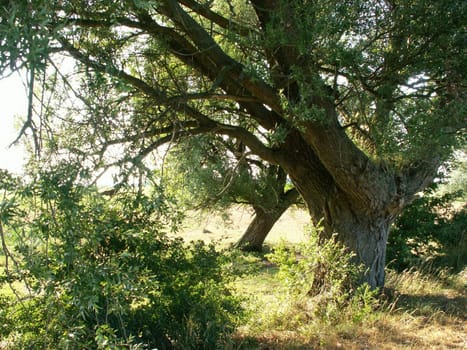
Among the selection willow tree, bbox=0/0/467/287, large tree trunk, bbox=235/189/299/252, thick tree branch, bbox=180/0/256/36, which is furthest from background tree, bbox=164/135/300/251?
thick tree branch, bbox=180/0/256/36

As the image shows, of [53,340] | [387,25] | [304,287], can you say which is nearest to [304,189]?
[304,287]

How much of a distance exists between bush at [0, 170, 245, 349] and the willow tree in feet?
2.54

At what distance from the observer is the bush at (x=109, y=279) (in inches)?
88.5

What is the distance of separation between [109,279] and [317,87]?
319 centimetres

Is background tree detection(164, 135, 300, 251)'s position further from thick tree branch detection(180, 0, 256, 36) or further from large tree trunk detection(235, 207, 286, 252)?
thick tree branch detection(180, 0, 256, 36)

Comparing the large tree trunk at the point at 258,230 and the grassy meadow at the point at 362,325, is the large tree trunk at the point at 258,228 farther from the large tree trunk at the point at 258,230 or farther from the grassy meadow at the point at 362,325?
the grassy meadow at the point at 362,325

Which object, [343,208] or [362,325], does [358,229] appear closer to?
[343,208]

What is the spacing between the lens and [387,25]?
525cm

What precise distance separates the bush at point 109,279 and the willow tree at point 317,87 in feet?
2.54

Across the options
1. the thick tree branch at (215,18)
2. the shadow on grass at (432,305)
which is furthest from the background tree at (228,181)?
the shadow on grass at (432,305)

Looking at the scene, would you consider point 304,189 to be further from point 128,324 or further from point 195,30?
point 128,324

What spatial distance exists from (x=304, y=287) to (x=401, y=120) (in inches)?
116

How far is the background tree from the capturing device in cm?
637

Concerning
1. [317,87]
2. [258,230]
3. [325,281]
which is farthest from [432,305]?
[258,230]
